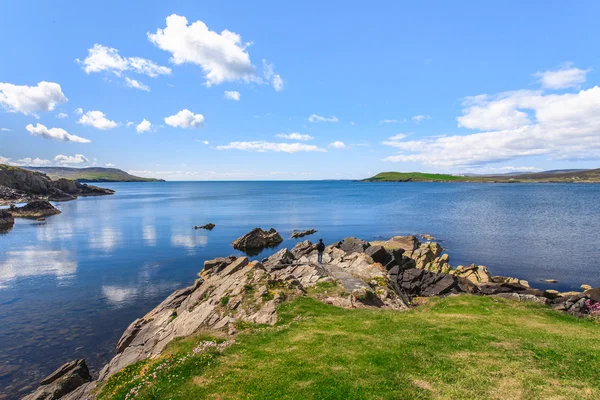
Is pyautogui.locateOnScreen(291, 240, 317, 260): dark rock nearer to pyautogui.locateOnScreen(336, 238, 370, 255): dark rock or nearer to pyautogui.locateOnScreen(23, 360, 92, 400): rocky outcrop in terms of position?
pyautogui.locateOnScreen(336, 238, 370, 255): dark rock

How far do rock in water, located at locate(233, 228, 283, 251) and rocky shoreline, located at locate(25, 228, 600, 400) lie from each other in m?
24.0

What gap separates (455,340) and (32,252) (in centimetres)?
7667

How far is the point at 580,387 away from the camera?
41.8ft

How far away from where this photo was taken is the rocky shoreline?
73.9 feet

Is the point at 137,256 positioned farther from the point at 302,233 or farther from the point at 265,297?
the point at 265,297

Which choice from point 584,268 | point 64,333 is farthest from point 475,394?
point 584,268

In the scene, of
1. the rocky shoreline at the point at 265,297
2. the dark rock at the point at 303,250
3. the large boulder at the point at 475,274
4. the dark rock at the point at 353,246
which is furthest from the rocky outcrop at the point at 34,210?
the large boulder at the point at 475,274

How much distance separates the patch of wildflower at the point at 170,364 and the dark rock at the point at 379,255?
29256mm

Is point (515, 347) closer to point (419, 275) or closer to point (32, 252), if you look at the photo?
point (419, 275)

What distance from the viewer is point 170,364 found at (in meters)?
16.0

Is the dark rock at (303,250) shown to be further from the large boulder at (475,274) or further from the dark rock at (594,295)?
the dark rock at (594,295)

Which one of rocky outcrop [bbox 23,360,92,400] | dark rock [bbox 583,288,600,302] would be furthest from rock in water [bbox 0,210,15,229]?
dark rock [bbox 583,288,600,302]

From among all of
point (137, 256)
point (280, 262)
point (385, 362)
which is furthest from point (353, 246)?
point (137, 256)

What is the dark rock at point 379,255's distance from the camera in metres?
44.7
